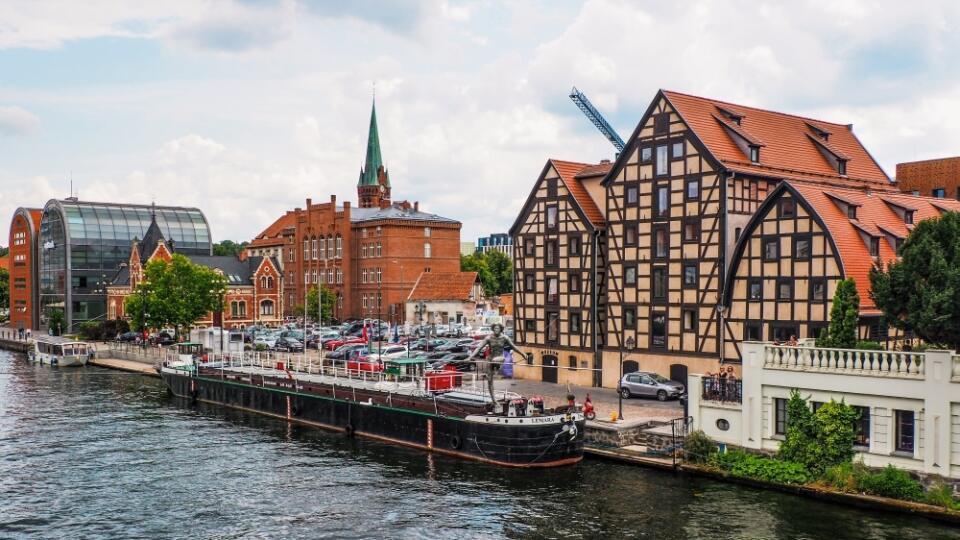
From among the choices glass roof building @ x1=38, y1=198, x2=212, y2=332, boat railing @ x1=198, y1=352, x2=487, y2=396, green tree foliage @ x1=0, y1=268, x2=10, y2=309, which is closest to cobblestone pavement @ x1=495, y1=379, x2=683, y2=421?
boat railing @ x1=198, y1=352, x2=487, y2=396

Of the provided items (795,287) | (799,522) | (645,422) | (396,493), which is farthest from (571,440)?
(795,287)

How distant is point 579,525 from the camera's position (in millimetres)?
29688

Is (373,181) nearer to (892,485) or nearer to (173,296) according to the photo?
(173,296)

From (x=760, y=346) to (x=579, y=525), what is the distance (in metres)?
10.6

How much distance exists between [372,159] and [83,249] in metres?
54.2

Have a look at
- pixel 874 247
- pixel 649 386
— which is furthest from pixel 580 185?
pixel 874 247

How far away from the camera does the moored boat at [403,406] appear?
38.2m

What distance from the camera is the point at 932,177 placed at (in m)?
66.1

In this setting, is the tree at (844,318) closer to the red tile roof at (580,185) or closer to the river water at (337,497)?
the river water at (337,497)

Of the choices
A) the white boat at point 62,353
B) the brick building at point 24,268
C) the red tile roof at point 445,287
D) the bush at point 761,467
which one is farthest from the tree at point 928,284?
the brick building at point 24,268

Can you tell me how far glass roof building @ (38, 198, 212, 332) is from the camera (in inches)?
4825

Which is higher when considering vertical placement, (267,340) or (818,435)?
(818,435)

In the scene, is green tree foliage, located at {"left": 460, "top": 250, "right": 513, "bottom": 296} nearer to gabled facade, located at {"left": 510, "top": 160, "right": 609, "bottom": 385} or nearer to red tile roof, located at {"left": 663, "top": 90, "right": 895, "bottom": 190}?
gabled facade, located at {"left": 510, "top": 160, "right": 609, "bottom": 385}

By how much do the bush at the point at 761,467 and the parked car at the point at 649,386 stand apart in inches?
458
